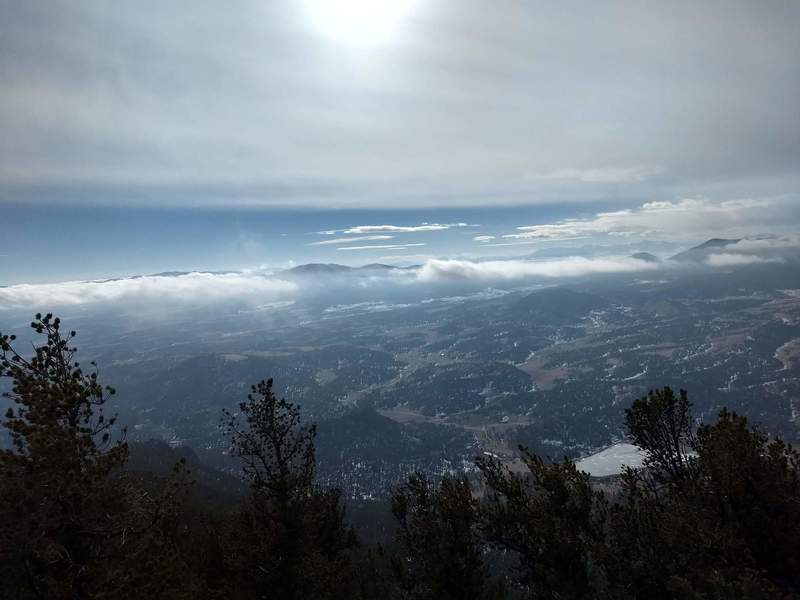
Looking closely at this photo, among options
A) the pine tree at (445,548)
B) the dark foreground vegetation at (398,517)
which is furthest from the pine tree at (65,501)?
the pine tree at (445,548)

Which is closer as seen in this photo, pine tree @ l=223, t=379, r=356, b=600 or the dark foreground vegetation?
the dark foreground vegetation

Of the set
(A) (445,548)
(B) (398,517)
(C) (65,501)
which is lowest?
(B) (398,517)

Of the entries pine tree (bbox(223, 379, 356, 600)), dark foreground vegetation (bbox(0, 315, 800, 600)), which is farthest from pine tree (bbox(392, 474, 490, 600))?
pine tree (bbox(223, 379, 356, 600))

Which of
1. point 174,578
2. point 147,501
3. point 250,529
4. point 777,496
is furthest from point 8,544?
point 777,496

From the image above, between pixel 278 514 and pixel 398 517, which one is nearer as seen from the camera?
pixel 278 514

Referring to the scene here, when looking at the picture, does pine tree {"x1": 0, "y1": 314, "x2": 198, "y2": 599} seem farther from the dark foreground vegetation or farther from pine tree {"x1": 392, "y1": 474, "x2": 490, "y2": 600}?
pine tree {"x1": 392, "y1": 474, "x2": 490, "y2": 600}

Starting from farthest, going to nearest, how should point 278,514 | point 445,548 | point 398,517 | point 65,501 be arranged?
point 398,517 < point 278,514 < point 445,548 < point 65,501

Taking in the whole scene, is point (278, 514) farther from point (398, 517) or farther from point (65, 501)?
point (65, 501)

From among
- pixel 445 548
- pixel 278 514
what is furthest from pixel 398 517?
pixel 278 514

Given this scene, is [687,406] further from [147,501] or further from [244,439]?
[147,501]
